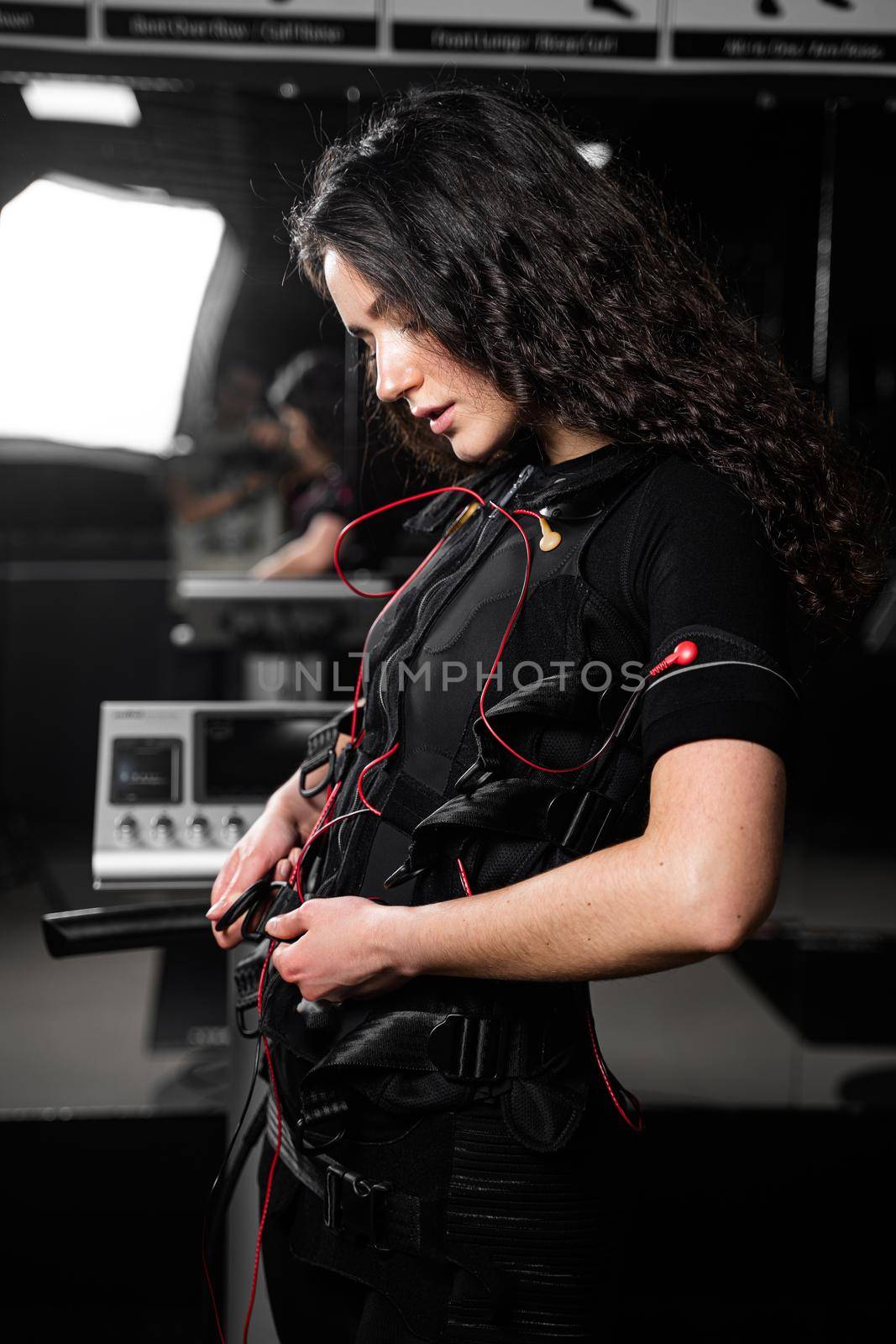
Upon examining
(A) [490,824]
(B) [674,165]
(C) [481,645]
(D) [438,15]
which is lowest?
(A) [490,824]

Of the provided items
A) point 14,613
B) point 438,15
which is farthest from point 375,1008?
point 14,613

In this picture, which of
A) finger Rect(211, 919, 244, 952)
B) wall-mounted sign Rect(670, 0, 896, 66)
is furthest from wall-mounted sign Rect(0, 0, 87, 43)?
finger Rect(211, 919, 244, 952)

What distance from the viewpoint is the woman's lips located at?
3.34ft

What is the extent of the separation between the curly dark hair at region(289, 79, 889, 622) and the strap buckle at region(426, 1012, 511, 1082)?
0.43 metres

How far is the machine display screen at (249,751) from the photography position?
1.75 meters

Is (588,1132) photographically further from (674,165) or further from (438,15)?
(674,165)

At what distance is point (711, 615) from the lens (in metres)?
0.81

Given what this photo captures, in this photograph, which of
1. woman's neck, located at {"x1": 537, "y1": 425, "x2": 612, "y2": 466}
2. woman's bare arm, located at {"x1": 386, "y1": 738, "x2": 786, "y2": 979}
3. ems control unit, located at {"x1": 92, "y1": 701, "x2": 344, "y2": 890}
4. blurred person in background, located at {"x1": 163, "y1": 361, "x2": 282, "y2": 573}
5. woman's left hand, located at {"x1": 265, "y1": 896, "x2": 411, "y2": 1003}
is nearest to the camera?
woman's bare arm, located at {"x1": 386, "y1": 738, "x2": 786, "y2": 979}

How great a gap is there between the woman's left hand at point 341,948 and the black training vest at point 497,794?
0.05 meters

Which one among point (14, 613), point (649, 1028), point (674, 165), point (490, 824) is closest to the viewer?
point (490, 824)

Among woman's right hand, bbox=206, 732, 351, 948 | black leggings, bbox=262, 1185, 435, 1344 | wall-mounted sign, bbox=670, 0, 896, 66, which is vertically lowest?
black leggings, bbox=262, 1185, 435, 1344

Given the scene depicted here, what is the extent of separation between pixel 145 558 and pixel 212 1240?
2.95 meters

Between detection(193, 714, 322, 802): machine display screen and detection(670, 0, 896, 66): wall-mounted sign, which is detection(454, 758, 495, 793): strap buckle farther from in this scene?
detection(670, 0, 896, 66): wall-mounted sign

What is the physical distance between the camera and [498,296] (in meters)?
0.95
